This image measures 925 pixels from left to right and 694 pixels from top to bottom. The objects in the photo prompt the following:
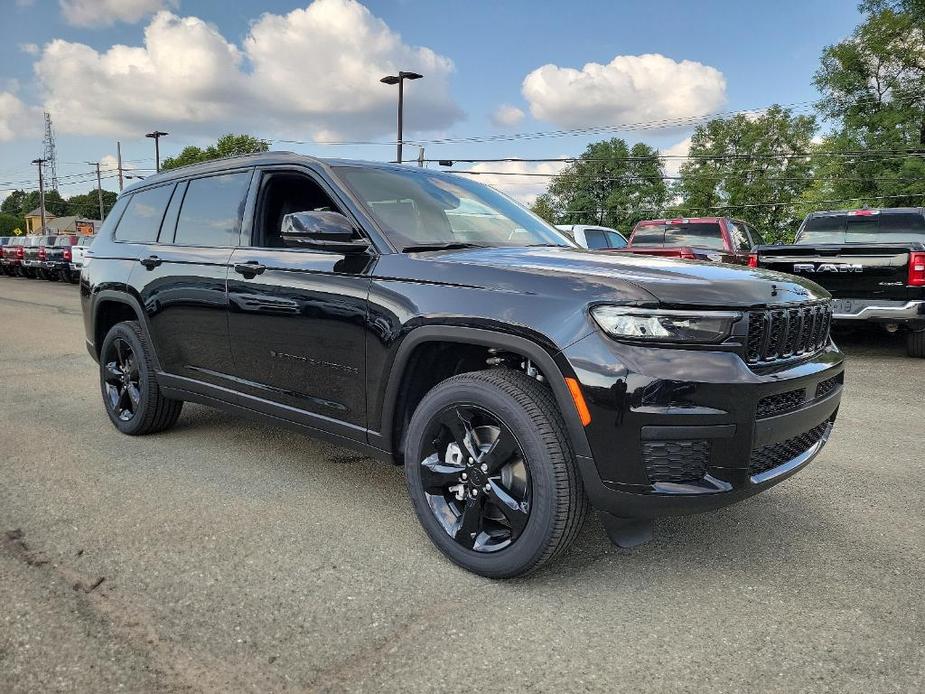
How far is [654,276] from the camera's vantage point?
2.71 m

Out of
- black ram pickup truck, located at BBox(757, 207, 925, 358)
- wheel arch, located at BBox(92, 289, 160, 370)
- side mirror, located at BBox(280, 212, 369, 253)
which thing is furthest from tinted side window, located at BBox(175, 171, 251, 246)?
black ram pickup truck, located at BBox(757, 207, 925, 358)

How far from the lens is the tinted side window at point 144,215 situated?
480 cm

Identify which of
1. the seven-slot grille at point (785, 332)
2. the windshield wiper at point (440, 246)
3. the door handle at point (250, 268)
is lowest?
the seven-slot grille at point (785, 332)

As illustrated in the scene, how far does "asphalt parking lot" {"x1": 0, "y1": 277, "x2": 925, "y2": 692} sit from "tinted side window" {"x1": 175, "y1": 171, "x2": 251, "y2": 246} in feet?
4.33

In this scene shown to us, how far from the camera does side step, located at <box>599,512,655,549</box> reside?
277cm

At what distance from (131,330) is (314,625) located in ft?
9.84

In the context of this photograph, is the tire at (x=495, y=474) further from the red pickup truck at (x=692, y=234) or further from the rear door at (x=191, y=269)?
the red pickup truck at (x=692, y=234)

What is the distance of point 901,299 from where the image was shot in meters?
8.20

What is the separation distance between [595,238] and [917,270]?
275 inches

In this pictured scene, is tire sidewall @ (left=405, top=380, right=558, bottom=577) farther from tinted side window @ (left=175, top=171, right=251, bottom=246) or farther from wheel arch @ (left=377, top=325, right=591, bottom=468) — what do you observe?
tinted side window @ (left=175, top=171, right=251, bottom=246)

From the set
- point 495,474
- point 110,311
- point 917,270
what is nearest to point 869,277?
point 917,270

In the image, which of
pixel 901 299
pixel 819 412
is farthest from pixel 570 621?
pixel 901 299

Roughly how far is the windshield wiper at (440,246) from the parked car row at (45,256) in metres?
24.9

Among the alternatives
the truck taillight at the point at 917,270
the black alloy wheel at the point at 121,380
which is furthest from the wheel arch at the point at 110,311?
the truck taillight at the point at 917,270
